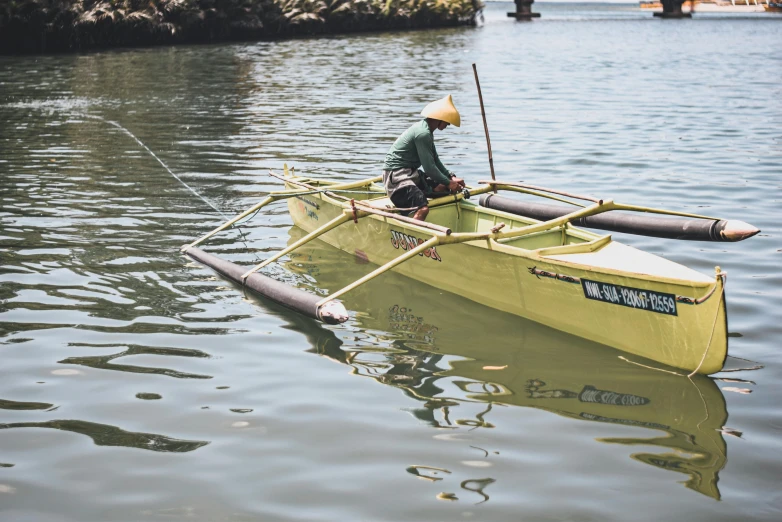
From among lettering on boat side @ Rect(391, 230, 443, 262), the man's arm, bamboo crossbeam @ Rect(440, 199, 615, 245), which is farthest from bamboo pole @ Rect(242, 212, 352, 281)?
bamboo crossbeam @ Rect(440, 199, 615, 245)

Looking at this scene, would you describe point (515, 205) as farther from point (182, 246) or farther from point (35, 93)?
point (35, 93)

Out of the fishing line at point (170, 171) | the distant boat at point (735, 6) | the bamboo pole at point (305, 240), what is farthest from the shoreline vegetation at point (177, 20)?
the distant boat at point (735, 6)

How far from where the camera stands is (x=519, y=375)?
8484 mm

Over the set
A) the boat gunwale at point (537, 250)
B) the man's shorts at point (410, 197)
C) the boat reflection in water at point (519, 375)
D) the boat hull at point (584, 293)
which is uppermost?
the man's shorts at point (410, 197)

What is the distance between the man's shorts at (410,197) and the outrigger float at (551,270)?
21 cm

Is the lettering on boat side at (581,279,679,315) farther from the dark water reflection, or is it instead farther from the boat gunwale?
the dark water reflection

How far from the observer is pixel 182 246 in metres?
12.5

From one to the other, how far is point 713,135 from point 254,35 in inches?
1597

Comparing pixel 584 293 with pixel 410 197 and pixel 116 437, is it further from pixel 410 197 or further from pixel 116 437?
pixel 116 437

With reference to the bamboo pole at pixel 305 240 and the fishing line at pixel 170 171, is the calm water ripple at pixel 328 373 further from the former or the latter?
the bamboo pole at pixel 305 240

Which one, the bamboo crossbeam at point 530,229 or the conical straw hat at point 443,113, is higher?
the conical straw hat at point 443,113

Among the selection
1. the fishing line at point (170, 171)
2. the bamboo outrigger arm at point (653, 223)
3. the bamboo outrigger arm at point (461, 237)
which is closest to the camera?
the bamboo outrigger arm at point (461, 237)

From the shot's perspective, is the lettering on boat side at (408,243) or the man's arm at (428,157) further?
the man's arm at (428,157)

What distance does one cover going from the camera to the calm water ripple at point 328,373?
20.9 feet
